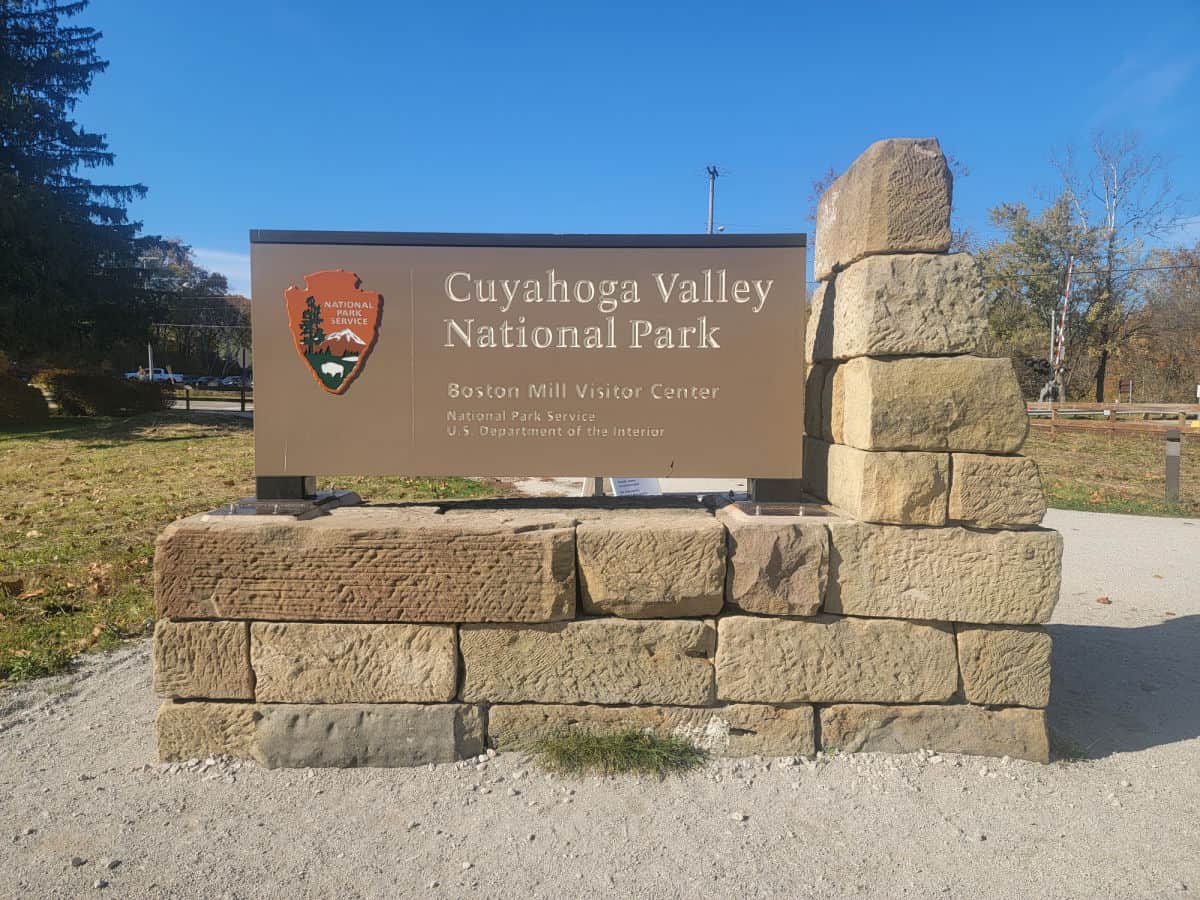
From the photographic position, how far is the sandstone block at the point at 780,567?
304cm

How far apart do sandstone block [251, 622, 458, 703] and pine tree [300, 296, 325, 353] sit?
49.8 inches

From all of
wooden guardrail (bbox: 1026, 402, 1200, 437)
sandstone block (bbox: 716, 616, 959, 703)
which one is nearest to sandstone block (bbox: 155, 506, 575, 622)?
sandstone block (bbox: 716, 616, 959, 703)

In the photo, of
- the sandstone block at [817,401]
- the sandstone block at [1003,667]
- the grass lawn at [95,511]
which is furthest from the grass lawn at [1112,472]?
the grass lawn at [95,511]

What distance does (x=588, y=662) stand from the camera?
122 inches

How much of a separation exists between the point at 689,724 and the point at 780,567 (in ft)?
2.63

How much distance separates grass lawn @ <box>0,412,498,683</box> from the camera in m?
4.71

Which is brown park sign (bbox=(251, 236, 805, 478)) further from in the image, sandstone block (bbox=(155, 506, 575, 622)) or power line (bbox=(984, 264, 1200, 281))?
power line (bbox=(984, 264, 1200, 281))

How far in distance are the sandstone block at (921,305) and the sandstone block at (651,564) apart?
109 cm

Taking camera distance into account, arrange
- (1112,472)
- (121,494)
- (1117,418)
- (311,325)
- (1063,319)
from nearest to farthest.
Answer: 1. (311,325)
2. (121,494)
3. (1112,472)
4. (1117,418)
5. (1063,319)

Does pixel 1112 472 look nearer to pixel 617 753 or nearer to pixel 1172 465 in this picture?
pixel 1172 465

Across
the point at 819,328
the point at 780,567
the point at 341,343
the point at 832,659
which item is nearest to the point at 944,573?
the point at 832,659

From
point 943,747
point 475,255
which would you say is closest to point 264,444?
point 475,255

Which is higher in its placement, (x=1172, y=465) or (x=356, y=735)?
(x=1172, y=465)

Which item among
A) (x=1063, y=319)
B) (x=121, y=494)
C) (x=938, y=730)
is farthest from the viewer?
(x=1063, y=319)
